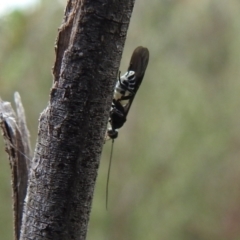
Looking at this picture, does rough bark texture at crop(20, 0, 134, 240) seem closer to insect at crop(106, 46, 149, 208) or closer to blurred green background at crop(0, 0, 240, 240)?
insect at crop(106, 46, 149, 208)

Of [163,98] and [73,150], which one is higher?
[73,150]

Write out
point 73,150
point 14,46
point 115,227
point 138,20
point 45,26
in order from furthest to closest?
point 115,227
point 138,20
point 45,26
point 14,46
point 73,150

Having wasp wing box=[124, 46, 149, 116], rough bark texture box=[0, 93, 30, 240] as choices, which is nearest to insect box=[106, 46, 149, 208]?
wasp wing box=[124, 46, 149, 116]

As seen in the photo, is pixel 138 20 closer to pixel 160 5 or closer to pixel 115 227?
pixel 160 5

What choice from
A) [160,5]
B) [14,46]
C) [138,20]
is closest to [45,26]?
[14,46]

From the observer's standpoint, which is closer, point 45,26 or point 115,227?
point 45,26

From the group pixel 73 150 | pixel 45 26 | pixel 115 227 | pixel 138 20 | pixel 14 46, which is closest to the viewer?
pixel 73 150

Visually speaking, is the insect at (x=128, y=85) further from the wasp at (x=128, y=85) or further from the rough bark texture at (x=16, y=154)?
the rough bark texture at (x=16, y=154)

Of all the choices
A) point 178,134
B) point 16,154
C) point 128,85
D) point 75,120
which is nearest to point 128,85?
point 128,85
